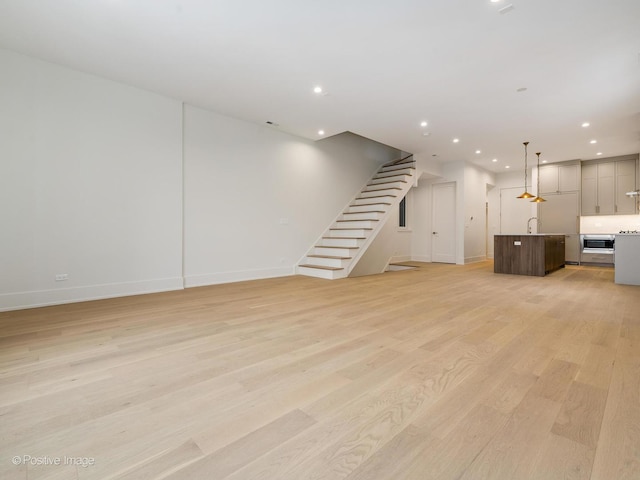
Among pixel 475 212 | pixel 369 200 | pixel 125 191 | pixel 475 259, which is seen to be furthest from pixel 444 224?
pixel 125 191

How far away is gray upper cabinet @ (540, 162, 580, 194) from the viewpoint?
8.64 metres

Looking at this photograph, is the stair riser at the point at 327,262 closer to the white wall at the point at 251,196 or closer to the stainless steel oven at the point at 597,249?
the white wall at the point at 251,196

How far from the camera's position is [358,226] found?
22.3ft

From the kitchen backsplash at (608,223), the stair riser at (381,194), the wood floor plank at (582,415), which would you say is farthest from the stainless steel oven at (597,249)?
the wood floor plank at (582,415)

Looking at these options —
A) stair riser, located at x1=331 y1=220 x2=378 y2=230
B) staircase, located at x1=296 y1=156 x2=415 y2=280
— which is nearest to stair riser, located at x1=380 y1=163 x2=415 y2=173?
staircase, located at x1=296 y1=156 x2=415 y2=280

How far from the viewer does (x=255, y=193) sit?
5883 mm

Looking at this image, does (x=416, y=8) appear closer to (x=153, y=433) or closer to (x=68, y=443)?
(x=153, y=433)

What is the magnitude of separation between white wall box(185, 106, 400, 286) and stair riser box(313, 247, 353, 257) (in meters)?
0.28

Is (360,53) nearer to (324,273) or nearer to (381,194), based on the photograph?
(324,273)

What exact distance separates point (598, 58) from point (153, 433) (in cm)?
557

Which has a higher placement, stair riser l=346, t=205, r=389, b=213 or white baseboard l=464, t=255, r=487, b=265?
stair riser l=346, t=205, r=389, b=213

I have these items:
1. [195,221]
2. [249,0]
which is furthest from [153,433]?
[195,221]

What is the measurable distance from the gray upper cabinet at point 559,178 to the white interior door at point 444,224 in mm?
2782

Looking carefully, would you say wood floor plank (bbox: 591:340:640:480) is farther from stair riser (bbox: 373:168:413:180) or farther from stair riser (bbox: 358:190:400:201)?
stair riser (bbox: 373:168:413:180)
